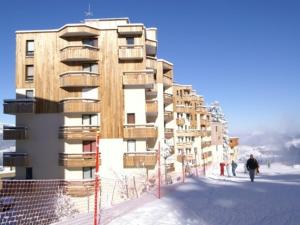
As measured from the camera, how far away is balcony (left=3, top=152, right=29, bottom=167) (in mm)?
37875

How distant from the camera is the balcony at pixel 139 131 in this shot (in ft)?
122

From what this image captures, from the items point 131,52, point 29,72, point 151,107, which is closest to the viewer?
point 131,52

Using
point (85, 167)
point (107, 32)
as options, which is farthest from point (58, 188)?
point (107, 32)

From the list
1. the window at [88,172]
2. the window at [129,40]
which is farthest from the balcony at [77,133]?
the window at [129,40]

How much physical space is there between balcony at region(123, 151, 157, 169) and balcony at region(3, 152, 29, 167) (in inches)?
366

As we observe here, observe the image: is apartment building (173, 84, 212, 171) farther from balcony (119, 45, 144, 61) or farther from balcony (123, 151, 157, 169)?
balcony (119, 45, 144, 61)

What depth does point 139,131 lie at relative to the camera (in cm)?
3738

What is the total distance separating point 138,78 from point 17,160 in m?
13.6

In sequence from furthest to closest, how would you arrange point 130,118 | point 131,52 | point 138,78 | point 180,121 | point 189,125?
point 189,125 → point 180,121 → point 130,118 → point 138,78 → point 131,52

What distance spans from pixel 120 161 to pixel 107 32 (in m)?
12.3

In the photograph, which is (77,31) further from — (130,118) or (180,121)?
(180,121)

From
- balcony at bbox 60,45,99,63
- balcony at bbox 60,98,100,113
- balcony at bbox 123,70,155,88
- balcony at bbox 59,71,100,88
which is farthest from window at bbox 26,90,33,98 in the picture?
balcony at bbox 123,70,155,88

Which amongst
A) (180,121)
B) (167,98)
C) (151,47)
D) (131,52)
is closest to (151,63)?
(151,47)

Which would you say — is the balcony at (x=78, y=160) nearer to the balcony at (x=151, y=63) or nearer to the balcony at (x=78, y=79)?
the balcony at (x=78, y=79)
